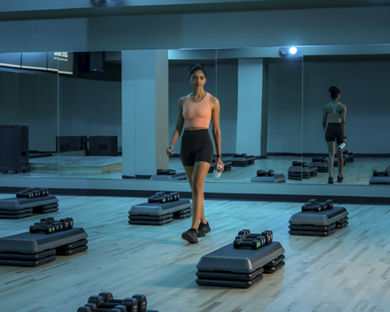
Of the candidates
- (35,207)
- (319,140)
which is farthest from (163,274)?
(319,140)

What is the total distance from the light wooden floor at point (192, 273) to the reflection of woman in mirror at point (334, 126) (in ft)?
6.33

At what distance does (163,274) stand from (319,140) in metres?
5.24

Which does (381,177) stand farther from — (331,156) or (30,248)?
(30,248)

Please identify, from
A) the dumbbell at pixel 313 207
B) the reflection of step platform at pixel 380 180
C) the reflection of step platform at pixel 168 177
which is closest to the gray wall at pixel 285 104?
the reflection of step platform at pixel 380 180

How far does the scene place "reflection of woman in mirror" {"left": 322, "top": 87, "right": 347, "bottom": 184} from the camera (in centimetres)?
958

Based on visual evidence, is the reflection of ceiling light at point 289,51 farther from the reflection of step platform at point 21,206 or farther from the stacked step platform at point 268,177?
the reflection of step platform at point 21,206

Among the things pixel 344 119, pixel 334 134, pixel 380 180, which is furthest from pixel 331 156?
pixel 380 180

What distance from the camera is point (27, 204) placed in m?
7.98

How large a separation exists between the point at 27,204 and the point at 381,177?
5.11 metres

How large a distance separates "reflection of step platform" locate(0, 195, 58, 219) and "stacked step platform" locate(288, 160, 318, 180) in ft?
12.2

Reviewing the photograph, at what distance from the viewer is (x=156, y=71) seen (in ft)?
33.8

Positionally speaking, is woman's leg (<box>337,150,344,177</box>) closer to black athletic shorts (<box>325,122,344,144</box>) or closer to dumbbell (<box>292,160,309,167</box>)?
black athletic shorts (<box>325,122,344,144</box>)

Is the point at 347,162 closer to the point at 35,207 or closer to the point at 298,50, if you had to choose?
the point at 298,50

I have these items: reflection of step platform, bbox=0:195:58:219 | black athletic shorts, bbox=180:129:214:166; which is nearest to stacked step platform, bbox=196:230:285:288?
black athletic shorts, bbox=180:129:214:166
